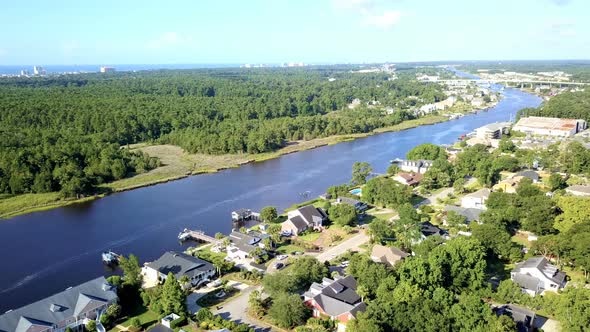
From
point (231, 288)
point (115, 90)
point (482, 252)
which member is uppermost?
point (115, 90)

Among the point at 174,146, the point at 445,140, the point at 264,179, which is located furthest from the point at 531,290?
the point at 174,146

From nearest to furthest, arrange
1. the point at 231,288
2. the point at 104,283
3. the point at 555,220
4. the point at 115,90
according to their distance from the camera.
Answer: the point at 104,283, the point at 231,288, the point at 555,220, the point at 115,90

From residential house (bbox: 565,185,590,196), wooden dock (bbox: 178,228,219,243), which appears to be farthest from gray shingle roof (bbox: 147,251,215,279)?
residential house (bbox: 565,185,590,196)

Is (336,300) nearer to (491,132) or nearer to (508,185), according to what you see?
(508,185)

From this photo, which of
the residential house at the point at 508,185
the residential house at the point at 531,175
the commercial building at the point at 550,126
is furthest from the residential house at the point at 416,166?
the commercial building at the point at 550,126

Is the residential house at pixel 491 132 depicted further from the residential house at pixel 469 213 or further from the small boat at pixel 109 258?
the small boat at pixel 109 258

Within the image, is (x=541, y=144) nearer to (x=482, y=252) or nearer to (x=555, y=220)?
(x=555, y=220)
